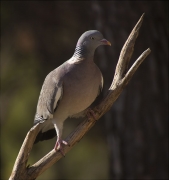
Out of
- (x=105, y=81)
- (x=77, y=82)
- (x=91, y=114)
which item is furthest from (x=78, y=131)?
(x=105, y=81)

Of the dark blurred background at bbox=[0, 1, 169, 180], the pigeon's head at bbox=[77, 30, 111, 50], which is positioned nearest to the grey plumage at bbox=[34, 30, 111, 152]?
the pigeon's head at bbox=[77, 30, 111, 50]

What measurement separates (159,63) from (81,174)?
10.4 feet

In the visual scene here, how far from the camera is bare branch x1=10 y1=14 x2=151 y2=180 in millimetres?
3293

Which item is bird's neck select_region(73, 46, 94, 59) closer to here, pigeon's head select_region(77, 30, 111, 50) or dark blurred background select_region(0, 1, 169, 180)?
pigeon's head select_region(77, 30, 111, 50)

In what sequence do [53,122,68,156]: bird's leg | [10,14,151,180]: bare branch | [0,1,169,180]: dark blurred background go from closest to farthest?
[10,14,151,180]: bare branch < [53,122,68,156]: bird's leg < [0,1,169,180]: dark blurred background

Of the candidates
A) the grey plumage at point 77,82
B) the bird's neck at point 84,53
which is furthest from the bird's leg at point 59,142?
the bird's neck at point 84,53

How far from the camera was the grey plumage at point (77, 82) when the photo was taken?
→ 356cm

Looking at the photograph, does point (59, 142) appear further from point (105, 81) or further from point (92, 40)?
point (105, 81)

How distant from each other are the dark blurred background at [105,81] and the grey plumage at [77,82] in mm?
1281

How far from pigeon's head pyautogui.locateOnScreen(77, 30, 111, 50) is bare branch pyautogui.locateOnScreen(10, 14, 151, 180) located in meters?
0.18

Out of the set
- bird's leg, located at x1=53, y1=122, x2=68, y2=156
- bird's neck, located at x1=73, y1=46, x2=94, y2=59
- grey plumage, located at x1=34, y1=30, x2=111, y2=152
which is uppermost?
bird's neck, located at x1=73, y1=46, x2=94, y2=59

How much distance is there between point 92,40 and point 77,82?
0.30 metres

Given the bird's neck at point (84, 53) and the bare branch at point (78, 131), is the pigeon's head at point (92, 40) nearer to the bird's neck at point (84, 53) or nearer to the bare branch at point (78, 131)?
the bird's neck at point (84, 53)

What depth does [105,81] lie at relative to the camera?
5035mm
